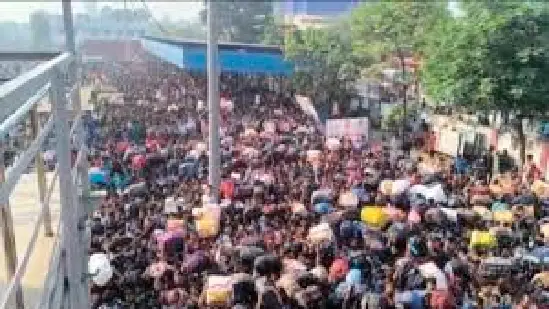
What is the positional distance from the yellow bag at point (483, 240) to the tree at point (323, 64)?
13.4 m

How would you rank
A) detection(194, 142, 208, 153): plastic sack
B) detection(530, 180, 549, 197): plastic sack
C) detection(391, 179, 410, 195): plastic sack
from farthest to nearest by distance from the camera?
detection(194, 142, 208, 153): plastic sack → detection(530, 180, 549, 197): plastic sack → detection(391, 179, 410, 195): plastic sack

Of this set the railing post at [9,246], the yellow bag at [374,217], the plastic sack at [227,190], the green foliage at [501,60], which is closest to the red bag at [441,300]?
the yellow bag at [374,217]

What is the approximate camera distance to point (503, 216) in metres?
12.1

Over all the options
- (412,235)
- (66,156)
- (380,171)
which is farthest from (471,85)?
(66,156)

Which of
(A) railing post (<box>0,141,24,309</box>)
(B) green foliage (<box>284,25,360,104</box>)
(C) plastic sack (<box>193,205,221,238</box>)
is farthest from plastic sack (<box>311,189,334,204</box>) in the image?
(B) green foliage (<box>284,25,360,104</box>)

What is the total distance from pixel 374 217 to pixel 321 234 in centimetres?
157

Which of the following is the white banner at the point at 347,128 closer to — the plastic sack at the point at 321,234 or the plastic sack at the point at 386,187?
the plastic sack at the point at 386,187

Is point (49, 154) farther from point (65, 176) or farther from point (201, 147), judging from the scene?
point (201, 147)

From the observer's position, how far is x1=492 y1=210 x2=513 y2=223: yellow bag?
1209 cm

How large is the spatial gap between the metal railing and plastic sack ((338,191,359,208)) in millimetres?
10439

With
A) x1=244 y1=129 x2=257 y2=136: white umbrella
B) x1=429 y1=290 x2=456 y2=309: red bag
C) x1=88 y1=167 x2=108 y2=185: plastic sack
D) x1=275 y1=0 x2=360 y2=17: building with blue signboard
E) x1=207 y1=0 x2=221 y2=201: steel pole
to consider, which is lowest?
x1=429 y1=290 x2=456 y2=309: red bag

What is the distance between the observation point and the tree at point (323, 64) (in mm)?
23966

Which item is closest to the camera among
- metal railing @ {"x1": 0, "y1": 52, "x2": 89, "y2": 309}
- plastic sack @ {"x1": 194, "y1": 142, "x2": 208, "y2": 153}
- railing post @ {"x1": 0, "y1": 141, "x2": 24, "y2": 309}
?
metal railing @ {"x1": 0, "y1": 52, "x2": 89, "y2": 309}

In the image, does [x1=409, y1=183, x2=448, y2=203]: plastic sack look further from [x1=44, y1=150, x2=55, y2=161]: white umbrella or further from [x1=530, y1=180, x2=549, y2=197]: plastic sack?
[x1=44, y1=150, x2=55, y2=161]: white umbrella
